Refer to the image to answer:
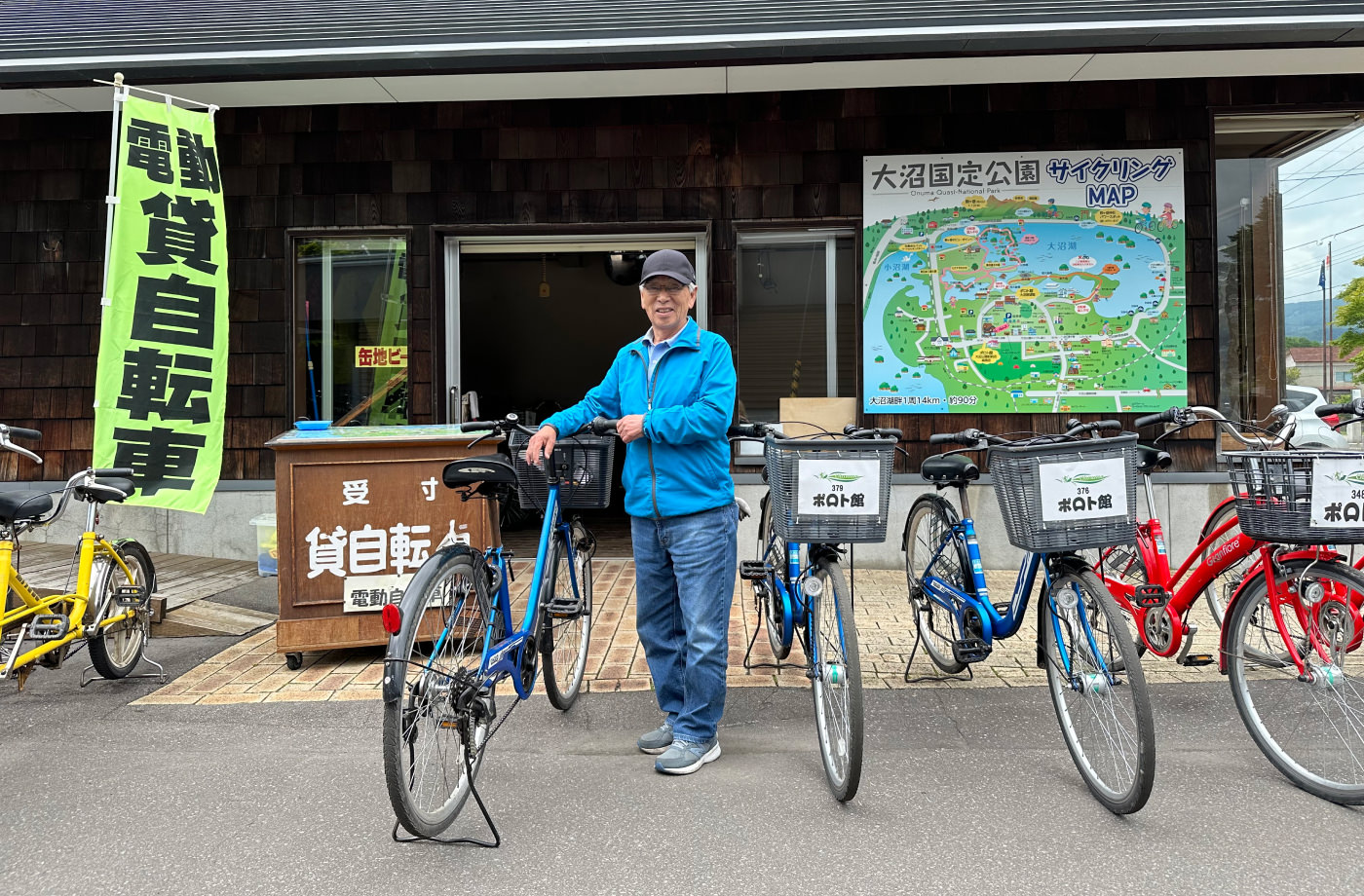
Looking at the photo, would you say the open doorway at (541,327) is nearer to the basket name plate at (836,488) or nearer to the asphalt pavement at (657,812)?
the asphalt pavement at (657,812)

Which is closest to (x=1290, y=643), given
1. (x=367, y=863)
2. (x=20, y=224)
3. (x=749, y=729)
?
(x=749, y=729)

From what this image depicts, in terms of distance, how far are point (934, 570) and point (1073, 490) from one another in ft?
4.04

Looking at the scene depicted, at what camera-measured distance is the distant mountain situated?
734 cm

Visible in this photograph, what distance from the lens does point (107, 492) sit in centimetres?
430

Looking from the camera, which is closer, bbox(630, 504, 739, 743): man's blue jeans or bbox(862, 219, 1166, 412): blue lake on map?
bbox(630, 504, 739, 743): man's blue jeans

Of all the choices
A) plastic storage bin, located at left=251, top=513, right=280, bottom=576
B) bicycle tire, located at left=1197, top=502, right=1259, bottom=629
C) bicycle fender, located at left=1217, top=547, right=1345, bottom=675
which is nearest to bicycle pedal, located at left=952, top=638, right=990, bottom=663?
bicycle fender, located at left=1217, top=547, right=1345, bottom=675

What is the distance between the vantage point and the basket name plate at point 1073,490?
3109mm

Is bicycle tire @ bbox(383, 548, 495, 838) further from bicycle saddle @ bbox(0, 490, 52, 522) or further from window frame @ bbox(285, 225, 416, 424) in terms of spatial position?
window frame @ bbox(285, 225, 416, 424)

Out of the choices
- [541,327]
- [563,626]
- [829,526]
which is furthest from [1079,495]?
[541,327]

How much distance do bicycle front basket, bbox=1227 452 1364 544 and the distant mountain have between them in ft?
16.8

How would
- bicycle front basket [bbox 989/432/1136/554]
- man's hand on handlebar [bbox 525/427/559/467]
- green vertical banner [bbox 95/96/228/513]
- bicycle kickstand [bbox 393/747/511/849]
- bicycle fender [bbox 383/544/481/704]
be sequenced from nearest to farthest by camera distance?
bicycle fender [bbox 383/544/481/704] → bicycle kickstand [bbox 393/747/511/849] → bicycle front basket [bbox 989/432/1136/554] → man's hand on handlebar [bbox 525/427/559/467] → green vertical banner [bbox 95/96/228/513]

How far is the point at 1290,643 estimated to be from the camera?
316cm

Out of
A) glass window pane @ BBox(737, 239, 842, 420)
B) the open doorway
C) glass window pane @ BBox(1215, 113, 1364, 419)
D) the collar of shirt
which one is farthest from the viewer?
the open doorway

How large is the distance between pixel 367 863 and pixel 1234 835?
259 centimetres
